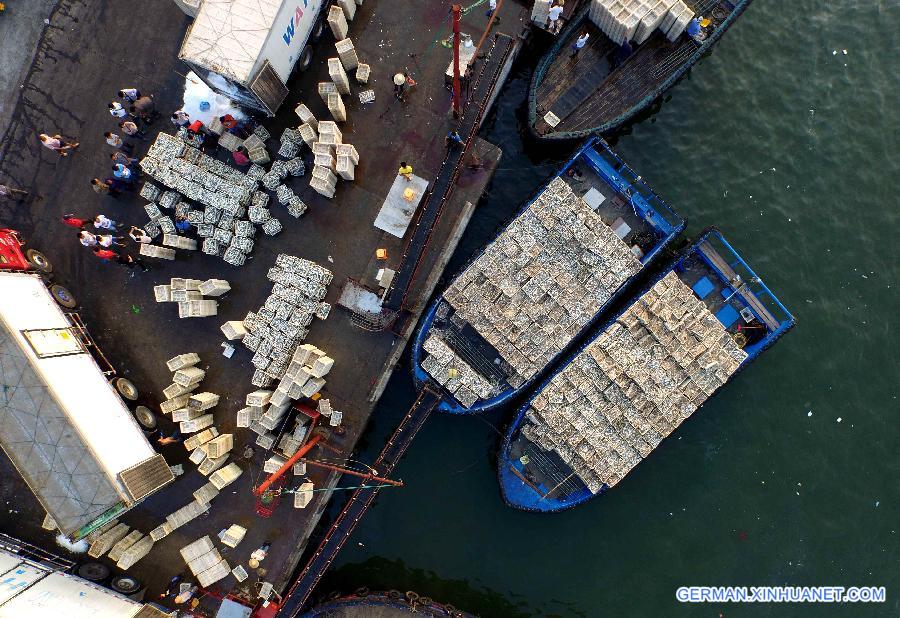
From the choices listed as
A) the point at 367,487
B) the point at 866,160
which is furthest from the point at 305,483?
the point at 866,160

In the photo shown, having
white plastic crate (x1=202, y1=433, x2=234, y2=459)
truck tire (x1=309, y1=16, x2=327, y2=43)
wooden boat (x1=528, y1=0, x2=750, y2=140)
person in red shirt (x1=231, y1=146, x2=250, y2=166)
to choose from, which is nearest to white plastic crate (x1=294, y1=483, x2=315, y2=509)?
white plastic crate (x1=202, y1=433, x2=234, y2=459)

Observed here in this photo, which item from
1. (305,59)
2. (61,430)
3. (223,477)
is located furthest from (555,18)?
(61,430)

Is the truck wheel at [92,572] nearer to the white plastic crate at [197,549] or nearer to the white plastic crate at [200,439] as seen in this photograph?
the white plastic crate at [197,549]

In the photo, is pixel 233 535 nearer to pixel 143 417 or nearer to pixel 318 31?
pixel 143 417

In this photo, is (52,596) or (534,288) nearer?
(52,596)

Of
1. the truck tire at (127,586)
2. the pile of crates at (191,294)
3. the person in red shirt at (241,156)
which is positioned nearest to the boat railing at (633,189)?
the person in red shirt at (241,156)

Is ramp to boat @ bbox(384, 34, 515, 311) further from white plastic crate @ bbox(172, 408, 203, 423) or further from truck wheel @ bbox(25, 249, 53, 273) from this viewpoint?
truck wheel @ bbox(25, 249, 53, 273)

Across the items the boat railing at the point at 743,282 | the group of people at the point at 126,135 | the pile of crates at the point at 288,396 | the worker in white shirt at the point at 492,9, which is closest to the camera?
the pile of crates at the point at 288,396
